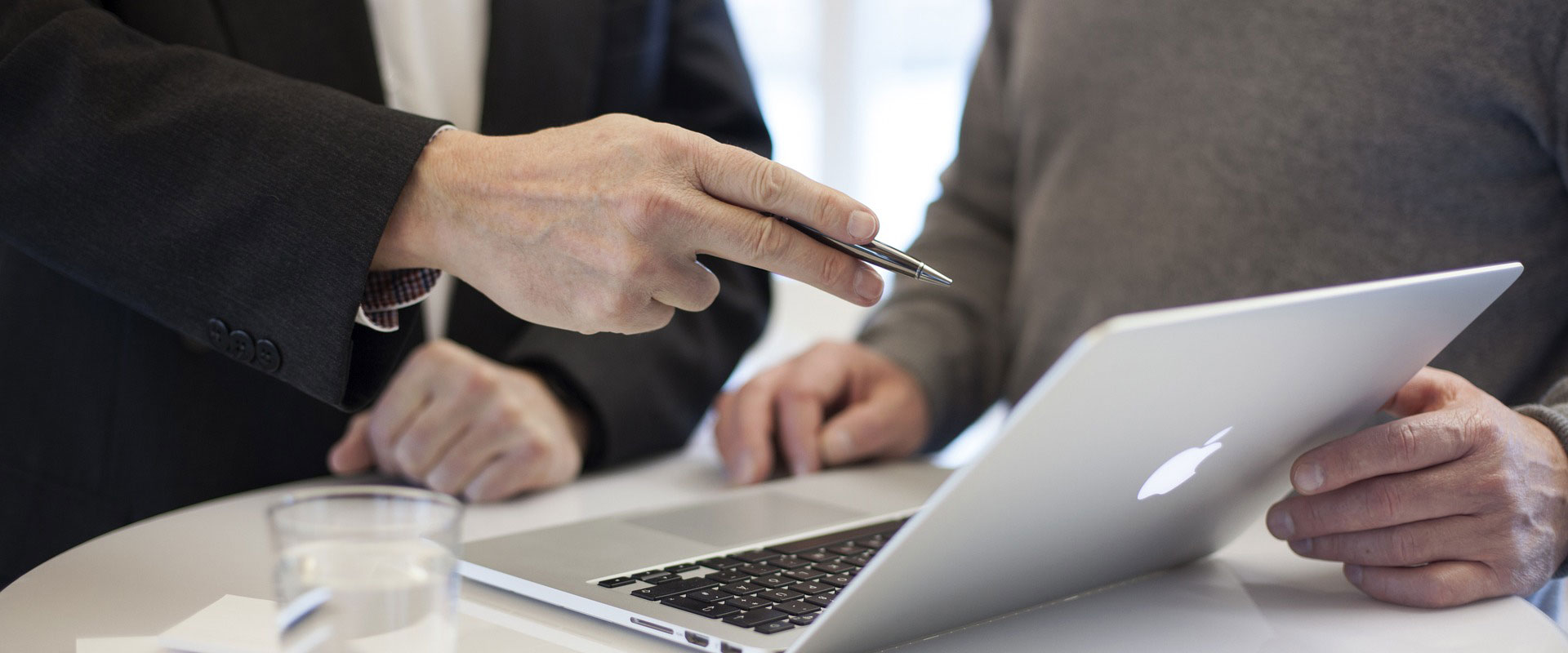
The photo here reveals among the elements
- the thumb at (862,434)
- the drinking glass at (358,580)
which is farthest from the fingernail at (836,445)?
the drinking glass at (358,580)

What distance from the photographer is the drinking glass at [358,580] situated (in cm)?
43

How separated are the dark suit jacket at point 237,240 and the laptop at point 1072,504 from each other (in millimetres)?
241

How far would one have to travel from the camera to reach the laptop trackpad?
2.41 ft

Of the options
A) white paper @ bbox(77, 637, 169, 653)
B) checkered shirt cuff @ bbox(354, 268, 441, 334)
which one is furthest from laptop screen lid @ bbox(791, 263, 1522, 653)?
checkered shirt cuff @ bbox(354, 268, 441, 334)

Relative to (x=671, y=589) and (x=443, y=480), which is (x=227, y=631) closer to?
(x=671, y=589)

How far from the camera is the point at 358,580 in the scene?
0.43 metres

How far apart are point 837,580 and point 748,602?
0.07 m

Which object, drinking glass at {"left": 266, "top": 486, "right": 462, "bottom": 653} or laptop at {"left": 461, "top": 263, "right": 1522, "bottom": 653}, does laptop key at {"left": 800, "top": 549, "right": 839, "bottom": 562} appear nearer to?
laptop at {"left": 461, "top": 263, "right": 1522, "bottom": 653}

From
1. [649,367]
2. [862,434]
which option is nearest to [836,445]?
[862,434]

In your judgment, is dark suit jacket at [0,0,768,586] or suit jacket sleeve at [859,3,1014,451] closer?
dark suit jacket at [0,0,768,586]

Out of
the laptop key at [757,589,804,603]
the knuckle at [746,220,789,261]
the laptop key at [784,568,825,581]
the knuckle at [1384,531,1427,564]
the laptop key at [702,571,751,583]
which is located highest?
the knuckle at [746,220,789,261]

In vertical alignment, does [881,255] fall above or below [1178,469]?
above

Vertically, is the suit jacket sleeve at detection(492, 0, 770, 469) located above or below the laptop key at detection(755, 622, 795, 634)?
above

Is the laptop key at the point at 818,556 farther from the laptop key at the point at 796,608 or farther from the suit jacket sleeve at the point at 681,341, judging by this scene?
the suit jacket sleeve at the point at 681,341
